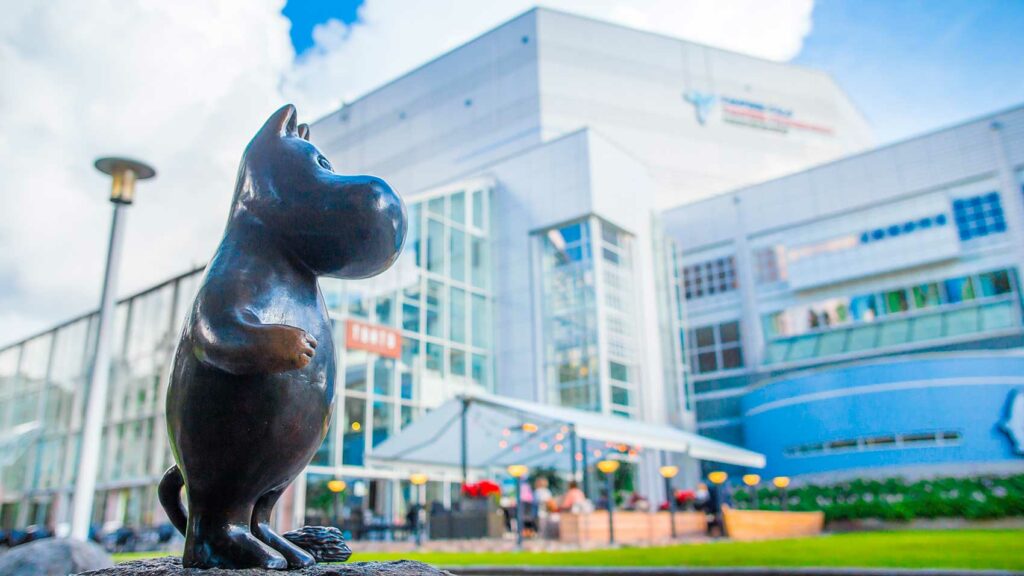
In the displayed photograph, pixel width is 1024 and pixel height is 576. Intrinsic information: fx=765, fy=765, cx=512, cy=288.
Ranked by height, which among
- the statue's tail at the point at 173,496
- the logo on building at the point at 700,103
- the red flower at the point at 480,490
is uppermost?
the logo on building at the point at 700,103

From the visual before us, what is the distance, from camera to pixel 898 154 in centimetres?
3197

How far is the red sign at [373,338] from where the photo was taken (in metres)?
21.3

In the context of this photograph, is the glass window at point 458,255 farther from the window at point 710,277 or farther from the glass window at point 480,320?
the window at point 710,277

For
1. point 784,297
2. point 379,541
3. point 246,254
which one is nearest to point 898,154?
point 784,297

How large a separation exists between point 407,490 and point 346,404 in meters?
3.83

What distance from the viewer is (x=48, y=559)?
415cm

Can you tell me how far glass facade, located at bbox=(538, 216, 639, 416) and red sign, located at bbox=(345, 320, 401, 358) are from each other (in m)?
6.55

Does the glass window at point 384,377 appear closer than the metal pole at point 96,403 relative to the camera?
No

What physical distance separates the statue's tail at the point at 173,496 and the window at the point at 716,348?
3454 centimetres

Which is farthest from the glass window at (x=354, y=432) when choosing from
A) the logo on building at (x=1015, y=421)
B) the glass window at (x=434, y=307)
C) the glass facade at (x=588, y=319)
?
the logo on building at (x=1015, y=421)

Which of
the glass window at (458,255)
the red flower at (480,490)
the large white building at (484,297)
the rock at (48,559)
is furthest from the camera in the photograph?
the glass window at (458,255)

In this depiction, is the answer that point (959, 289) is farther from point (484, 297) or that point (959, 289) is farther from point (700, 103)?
point (700, 103)

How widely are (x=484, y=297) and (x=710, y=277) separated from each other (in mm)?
13319

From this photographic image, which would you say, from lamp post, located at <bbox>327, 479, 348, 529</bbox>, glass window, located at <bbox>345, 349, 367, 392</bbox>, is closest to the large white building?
glass window, located at <bbox>345, 349, 367, 392</bbox>
